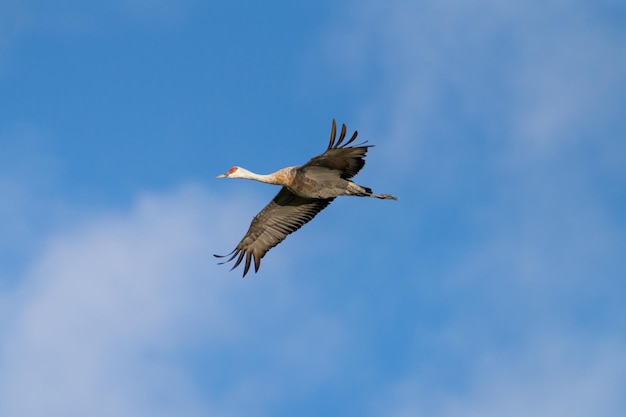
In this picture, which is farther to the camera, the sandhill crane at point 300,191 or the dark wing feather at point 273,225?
the dark wing feather at point 273,225

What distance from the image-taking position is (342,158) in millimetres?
25453

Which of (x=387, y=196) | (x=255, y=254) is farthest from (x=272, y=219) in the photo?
(x=387, y=196)

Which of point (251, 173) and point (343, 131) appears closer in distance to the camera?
point (343, 131)

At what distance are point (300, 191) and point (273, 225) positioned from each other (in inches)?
84.5

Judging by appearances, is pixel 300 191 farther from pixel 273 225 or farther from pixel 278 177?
pixel 273 225

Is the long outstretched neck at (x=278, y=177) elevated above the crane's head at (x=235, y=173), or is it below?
below

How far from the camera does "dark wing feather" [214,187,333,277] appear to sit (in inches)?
1108

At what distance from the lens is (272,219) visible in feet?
93.3

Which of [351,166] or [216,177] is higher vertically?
[216,177]

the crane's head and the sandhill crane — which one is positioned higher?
the crane's head

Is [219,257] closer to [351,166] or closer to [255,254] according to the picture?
[255,254]

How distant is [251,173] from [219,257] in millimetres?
2386

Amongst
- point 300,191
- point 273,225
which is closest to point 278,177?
point 300,191

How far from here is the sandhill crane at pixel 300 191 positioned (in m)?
25.5
